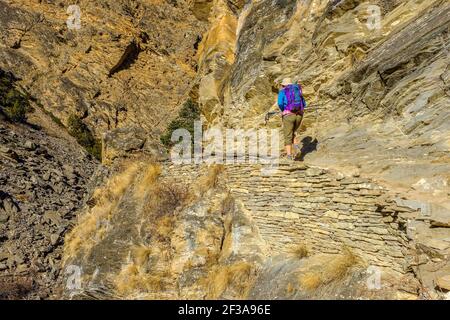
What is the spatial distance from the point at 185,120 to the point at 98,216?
15729 millimetres

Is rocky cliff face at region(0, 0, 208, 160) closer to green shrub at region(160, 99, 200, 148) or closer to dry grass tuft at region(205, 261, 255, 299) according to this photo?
green shrub at region(160, 99, 200, 148)

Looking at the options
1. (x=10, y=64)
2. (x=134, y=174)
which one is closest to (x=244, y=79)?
(x=134, y=174)

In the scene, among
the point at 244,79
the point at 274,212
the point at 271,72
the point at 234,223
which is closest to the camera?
the point at 274,212

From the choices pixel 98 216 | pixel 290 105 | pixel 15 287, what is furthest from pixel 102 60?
pixel 290 105

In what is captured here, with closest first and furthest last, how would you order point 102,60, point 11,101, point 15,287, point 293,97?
point 293,97 < point 15,287 < point 11,101 < point 102,60

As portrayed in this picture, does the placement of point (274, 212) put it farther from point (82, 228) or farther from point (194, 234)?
point (82, 228)

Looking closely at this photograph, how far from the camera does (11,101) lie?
94.9 ft

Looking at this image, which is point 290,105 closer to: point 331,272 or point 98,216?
point 331,272

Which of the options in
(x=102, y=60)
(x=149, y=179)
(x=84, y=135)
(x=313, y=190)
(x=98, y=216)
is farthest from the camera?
(x=102, y=60)

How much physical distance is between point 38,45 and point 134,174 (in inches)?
1029

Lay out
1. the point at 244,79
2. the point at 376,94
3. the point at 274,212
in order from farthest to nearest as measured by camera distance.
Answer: the point at 244,79, the point at 376,94, the point at 274,212

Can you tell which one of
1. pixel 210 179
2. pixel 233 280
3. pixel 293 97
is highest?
pixel 293 97

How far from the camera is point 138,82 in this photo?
119 ft
